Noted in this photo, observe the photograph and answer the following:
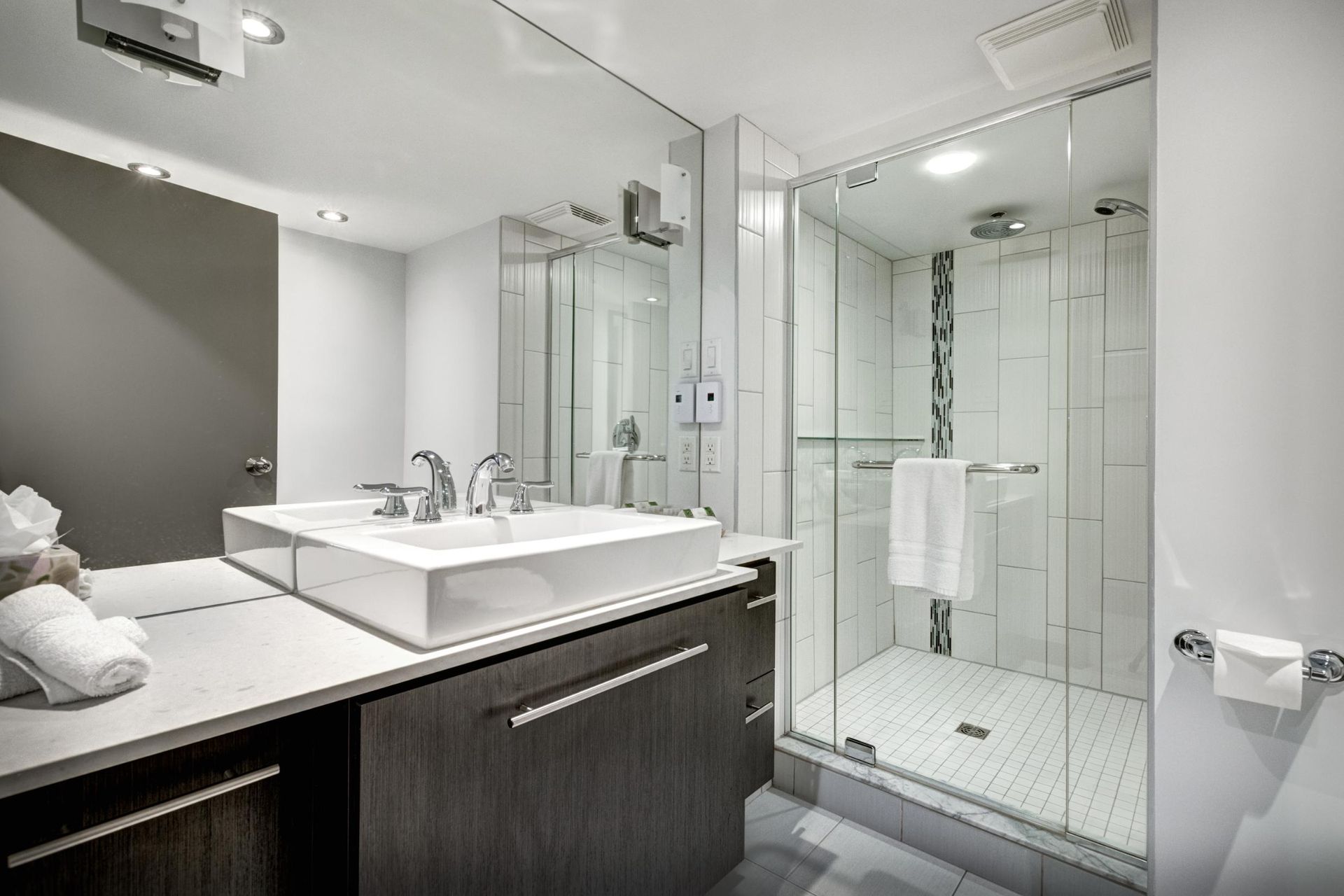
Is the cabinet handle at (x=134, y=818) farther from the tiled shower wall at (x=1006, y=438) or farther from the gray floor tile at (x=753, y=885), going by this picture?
the tiled shower wall at (x=1006, y=438)

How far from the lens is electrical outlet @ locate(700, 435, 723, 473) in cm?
206

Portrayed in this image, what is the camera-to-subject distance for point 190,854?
2.35 ft

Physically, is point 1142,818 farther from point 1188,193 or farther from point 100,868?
point 100,868

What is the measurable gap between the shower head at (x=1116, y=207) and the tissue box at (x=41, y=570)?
222 cm

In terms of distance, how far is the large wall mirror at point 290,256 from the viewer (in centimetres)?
94

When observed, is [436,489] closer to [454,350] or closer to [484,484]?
[484,484]

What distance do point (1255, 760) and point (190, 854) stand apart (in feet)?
5.64

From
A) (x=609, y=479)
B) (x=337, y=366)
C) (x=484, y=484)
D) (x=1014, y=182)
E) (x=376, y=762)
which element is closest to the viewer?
(x=376, y=762)

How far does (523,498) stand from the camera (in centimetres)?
165

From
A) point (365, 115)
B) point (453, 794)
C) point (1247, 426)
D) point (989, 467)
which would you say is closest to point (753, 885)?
point (453, 794)

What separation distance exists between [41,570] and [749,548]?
4.60 ft

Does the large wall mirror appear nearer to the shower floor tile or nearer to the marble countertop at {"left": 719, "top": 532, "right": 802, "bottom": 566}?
the marble countertop at {"left": 719, "top": 532, "right": 802, "bottom": 566}

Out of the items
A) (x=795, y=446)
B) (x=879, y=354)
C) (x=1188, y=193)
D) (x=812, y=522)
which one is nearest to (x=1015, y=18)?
(x=1188, y=193)

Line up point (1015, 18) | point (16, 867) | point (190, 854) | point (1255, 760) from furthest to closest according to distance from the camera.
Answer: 1. point (1015, 18)
2. point (1255, 760)
3. point (190, 854)
4. point (16, 867)
